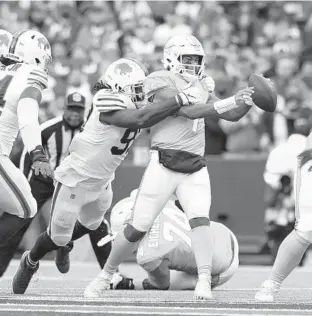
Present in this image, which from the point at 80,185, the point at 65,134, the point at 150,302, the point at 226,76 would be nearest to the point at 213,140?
the point at 226,76

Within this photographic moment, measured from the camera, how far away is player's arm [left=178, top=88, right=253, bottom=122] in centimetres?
638

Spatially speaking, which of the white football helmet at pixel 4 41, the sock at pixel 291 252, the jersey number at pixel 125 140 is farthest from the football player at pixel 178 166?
the white football helmet at pixel 4 41

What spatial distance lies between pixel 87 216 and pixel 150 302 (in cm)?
147

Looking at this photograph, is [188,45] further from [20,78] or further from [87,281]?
[87,281]

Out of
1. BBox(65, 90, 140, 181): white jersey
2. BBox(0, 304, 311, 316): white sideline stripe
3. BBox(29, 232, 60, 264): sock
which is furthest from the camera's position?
BBox(29, 232, 60, 264): sock

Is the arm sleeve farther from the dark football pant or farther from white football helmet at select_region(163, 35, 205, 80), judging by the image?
white football helmet at select_region(163, 35, 205, 80)

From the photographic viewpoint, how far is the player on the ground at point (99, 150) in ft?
21.6

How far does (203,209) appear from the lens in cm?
658

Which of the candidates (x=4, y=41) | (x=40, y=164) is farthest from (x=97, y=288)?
(x=4, y=41)

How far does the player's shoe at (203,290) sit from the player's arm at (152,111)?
1.00 m

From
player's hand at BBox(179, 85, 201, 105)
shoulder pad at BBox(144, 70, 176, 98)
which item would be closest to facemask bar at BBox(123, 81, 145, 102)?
shoulder pad at BBox(144, 70, 176, 98)

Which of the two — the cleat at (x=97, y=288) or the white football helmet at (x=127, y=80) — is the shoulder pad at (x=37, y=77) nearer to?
the white football helmet at (x=127, y=80)

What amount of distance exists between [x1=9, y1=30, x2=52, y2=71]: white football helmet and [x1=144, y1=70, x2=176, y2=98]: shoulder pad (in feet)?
2.85

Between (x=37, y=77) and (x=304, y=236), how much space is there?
2056 mm
